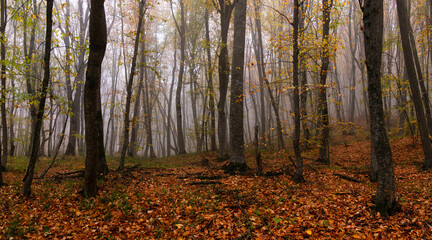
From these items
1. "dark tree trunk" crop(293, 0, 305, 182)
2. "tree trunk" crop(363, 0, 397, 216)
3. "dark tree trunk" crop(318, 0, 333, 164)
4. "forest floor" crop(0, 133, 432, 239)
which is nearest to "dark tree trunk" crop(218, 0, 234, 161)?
"forest floor" crop(0, 133, 432, 239)

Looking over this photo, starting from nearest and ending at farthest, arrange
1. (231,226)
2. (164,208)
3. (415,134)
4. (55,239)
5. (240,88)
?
(55,239), (231,226), (164,208), (240,88), (415,134)

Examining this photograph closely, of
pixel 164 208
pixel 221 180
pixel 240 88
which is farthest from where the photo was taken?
pixel 240 88

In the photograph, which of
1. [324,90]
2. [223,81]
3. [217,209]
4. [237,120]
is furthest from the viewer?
[223,81]

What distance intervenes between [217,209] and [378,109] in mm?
4077

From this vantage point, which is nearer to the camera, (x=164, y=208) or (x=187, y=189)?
(x=164, y=208)

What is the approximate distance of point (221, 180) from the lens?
7672 millimetres

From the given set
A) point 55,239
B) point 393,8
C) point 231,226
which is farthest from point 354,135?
point 55,239

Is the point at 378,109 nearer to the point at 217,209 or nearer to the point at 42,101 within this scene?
the point at 217,209

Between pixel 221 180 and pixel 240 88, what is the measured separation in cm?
347

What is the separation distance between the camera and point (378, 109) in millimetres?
4461

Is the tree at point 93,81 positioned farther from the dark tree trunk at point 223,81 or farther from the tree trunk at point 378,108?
the dark tree trunk at point 223,81

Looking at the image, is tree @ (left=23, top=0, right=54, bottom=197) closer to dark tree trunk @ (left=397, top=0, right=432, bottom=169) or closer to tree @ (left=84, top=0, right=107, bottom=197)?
tree @ (left=84, top=0, right=107, bottom=197)

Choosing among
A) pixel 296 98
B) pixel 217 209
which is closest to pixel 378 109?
pixel 296 98

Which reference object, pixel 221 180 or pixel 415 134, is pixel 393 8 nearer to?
pixel 415 134
